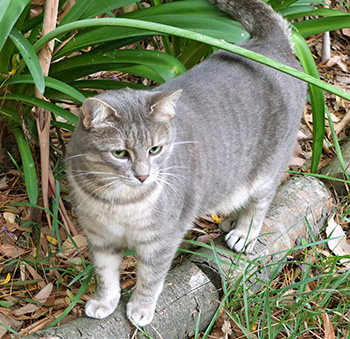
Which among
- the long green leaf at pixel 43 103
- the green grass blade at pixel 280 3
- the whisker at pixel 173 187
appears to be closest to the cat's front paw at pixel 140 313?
the whisker at pixel 173 187

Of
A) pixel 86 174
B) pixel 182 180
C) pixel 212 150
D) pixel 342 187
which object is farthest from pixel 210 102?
pixel 342 187

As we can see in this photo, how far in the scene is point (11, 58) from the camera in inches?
102

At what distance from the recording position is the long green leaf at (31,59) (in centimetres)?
201

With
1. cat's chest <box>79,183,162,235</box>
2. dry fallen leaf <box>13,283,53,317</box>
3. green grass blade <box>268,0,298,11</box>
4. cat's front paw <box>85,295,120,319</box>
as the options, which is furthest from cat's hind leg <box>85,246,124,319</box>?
green grass blade <box>268,0,298,11</box>

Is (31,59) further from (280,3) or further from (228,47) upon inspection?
(280,3)

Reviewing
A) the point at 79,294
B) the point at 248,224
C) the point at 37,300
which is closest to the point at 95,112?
the point at 79,294

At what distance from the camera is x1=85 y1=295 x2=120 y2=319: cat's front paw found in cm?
208

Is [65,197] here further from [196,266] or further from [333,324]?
[333,324]

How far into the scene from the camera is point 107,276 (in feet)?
7.20

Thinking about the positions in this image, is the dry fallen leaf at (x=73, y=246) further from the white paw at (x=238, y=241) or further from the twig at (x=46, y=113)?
the white paw at (x=238, y=241)

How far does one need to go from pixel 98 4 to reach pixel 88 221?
108 cm

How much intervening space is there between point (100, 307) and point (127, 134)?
70cm

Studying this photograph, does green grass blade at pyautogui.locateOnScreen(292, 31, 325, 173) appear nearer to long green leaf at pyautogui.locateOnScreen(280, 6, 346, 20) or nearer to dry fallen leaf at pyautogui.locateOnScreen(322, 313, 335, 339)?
long green leaf at pyautogui.locateOnScreen(280, 6, 346, 20)

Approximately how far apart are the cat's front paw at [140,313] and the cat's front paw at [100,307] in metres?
0.07
